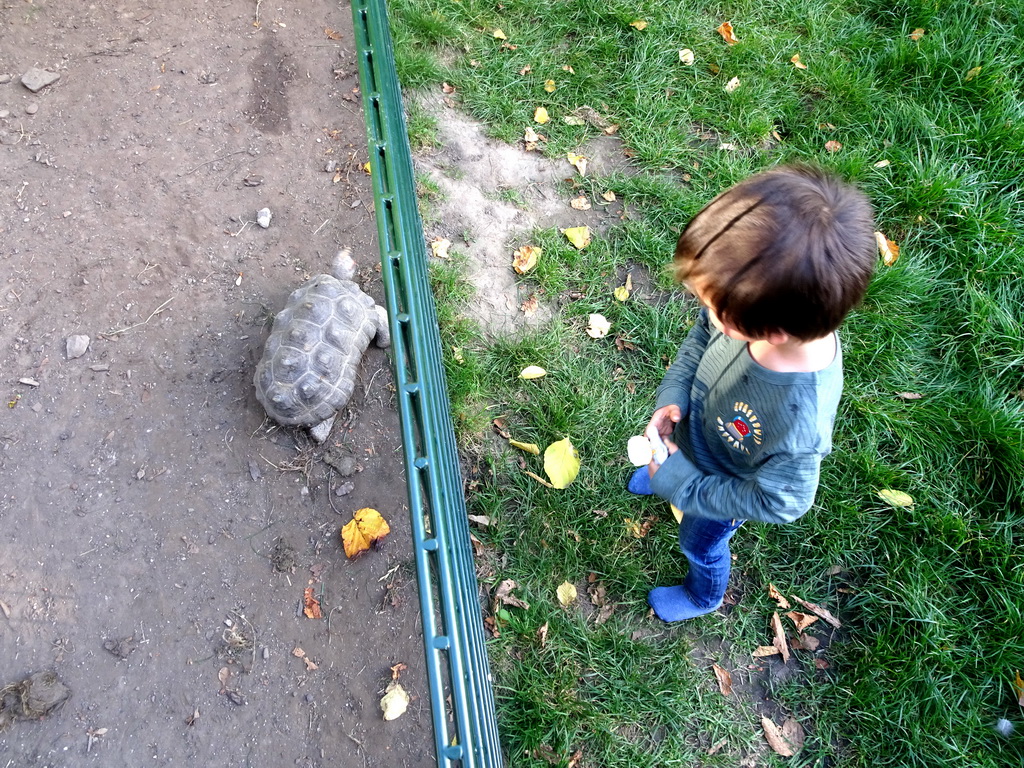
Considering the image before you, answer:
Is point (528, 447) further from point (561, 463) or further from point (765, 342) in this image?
point (765, 342)

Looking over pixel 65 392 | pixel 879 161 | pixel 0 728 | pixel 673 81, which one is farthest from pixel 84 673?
pixel 879 161

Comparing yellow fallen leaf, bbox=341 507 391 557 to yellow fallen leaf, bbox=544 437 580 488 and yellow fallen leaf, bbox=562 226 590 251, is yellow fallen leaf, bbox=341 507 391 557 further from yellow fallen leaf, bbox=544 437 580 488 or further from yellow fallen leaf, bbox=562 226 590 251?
yellow fallen leaf, bbox=562 226 590 251

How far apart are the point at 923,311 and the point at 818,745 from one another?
2.05 metres

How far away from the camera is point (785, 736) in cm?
248

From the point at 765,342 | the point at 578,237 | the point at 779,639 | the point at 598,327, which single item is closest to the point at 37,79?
the point at 578,237

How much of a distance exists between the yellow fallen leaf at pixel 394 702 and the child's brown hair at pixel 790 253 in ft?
6.47

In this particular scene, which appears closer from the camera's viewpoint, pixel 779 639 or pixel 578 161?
pixel 779 639

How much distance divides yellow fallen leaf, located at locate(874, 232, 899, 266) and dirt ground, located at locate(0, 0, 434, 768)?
2.55m

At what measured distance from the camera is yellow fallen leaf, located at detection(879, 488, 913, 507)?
2756 millimetres

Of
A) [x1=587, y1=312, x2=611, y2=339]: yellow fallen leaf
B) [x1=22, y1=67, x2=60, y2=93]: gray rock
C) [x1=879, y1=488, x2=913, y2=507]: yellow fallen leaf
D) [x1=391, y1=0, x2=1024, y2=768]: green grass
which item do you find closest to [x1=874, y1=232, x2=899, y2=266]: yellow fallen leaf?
[x1=391, y1=0, x2=1024, y2=768]: green grass

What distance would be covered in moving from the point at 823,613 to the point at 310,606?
2.10 m

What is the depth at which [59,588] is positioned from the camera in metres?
2.75

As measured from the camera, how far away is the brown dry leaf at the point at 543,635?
2.62m

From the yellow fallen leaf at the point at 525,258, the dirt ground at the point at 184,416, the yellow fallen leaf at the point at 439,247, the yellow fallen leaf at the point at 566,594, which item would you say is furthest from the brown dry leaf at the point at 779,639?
the yellow fallen leaf at the point at 439,247
